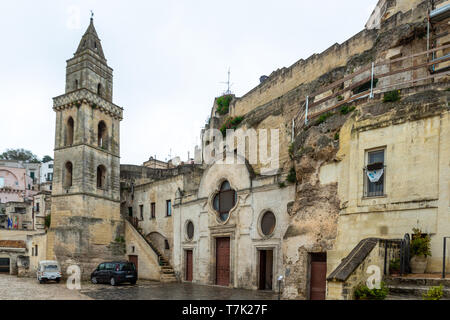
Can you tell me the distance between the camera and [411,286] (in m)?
8.76

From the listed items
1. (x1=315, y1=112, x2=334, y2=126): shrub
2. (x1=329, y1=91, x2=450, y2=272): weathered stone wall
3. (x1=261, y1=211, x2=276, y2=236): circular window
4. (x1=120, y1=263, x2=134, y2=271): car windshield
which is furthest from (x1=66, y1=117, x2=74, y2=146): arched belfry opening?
(x1=329, y1=91, x2=450, y2=272): weathered stone wall

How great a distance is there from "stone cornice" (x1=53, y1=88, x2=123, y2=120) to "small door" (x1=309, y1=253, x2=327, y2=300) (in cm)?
2285

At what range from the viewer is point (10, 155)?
3095 inches

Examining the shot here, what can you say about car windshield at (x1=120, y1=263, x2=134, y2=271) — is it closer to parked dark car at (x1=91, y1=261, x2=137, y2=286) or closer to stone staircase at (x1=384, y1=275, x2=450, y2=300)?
parked dark car at (x1=91, y1=261, x2=137, y2=286)

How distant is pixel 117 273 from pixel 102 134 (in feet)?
43.9

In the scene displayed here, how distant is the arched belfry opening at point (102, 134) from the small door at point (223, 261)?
14.7 meters

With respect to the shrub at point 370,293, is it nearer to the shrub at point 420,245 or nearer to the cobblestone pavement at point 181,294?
the shrub at point 420,245

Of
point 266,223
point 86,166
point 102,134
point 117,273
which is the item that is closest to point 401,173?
point 266,223

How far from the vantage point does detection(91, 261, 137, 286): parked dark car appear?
22594 mm

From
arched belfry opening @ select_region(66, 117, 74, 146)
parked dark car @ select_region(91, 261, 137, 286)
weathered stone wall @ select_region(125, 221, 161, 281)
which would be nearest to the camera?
parked dark car @ select_region(91, 261, 137, 286)

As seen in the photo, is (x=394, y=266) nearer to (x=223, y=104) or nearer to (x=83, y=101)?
(x=83, y=101)

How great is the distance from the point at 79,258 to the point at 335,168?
21.2 meters

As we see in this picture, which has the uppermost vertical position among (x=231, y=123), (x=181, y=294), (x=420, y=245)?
(x=231, y=123)

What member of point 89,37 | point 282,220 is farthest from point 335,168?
point 89,37
